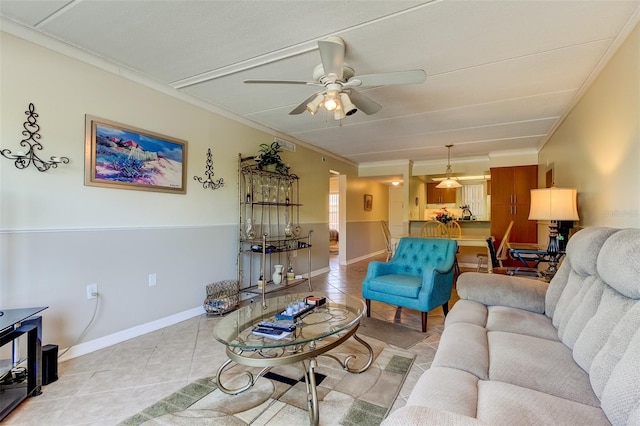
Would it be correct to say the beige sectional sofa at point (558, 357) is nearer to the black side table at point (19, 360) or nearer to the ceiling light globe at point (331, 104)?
the ceiling light globe at point (331, 104)

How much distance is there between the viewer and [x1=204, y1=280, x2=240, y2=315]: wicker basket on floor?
11.1 ft

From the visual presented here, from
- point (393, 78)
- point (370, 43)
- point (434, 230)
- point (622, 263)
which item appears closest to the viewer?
point (622, 263)

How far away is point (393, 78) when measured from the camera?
84.9 inches

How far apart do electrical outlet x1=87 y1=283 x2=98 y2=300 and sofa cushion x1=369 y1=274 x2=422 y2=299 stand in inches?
98.4

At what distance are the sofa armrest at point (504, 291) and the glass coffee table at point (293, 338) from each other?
0.83 meters

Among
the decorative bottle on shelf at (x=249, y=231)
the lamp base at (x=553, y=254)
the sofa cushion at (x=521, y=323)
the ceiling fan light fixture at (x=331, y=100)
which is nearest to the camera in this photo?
the sofa cushion at (x=521, y=323)

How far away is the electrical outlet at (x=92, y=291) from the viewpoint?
8.27 feet

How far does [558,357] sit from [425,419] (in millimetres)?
1069

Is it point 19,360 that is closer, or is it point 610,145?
point 19,360

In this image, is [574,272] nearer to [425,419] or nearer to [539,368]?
[539,368]

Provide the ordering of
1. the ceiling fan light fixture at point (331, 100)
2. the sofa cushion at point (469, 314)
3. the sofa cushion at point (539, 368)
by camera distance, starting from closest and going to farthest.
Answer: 1. the sofa cushion at point (539, 368)
2. the sofa cushion at point (469, 314)
3. the ceiling fan light fixture at point (331, 100)

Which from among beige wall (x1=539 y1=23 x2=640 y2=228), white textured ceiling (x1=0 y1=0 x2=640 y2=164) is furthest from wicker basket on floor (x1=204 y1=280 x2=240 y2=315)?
beige wall (x1=539 y1=23 x2=640 y2=228)

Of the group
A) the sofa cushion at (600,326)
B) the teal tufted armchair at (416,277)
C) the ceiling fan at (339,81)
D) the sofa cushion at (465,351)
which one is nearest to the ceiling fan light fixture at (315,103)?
the ceiling fan at (339,81)

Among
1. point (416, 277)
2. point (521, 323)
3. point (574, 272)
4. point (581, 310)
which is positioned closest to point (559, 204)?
point (574, 272)
